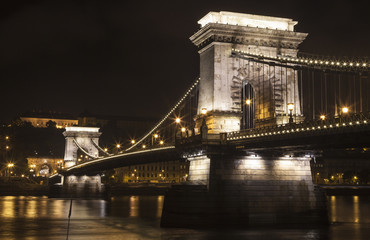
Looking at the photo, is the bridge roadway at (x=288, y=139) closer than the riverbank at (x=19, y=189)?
Yes

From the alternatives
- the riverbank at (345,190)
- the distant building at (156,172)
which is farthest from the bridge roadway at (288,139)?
the distant building at (156,172)

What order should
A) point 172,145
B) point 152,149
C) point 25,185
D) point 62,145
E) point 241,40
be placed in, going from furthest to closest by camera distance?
point 62,145
point 25,185
point 152,149
point 172,145
point 241,40

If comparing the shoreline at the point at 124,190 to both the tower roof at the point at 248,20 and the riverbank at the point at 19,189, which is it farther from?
the tower roof at the point at 248,20

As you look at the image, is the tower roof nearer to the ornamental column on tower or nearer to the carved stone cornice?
the ornamental column on tower

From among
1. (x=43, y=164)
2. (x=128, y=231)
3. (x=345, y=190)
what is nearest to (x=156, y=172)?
(x=43, y=164)

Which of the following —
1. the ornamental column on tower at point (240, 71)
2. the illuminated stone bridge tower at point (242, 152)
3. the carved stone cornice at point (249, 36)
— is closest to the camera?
the illuminated stone bridge tower at point (242, 152)

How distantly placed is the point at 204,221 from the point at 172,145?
36.7 ft

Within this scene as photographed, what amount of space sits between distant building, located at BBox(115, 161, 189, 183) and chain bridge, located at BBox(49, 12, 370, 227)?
318 ft

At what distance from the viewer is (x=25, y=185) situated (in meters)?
104

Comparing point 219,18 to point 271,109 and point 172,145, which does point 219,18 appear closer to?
point 271,109

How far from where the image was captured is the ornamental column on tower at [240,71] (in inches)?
1617

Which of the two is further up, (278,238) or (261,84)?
(261,84)

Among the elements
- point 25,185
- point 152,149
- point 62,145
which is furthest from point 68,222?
point 62,145

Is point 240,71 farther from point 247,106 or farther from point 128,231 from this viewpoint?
point 128,231
